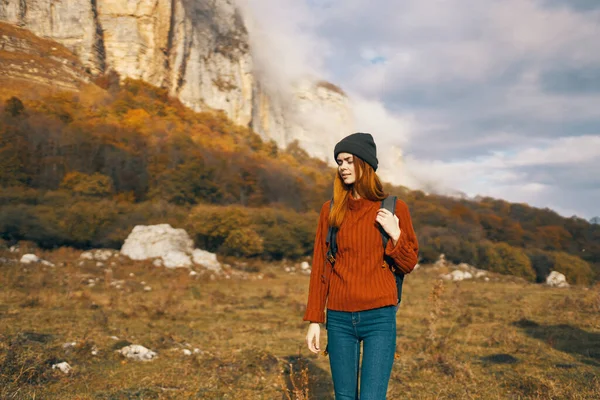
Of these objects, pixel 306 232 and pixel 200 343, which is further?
pixel 306 232

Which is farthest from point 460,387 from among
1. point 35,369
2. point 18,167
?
point 18,167

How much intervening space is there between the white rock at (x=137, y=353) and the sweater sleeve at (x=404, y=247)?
4559mm

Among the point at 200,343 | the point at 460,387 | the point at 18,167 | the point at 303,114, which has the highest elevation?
the point at 303,114

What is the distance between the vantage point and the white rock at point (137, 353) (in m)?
5.32

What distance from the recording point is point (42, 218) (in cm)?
2020

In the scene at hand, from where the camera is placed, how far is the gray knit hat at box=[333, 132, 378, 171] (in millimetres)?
2074

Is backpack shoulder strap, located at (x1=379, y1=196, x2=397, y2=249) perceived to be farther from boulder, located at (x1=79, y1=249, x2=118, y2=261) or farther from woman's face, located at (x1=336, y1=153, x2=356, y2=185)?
boulder, located at (x1=79, y1=249, x2=118, y2=261)

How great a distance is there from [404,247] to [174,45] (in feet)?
212

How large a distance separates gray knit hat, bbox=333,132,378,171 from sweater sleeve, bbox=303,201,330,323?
31 cm

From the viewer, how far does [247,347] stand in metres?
6.28

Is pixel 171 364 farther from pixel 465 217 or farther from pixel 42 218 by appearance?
pixel 465 217

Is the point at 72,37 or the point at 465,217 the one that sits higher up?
the point at 72,37

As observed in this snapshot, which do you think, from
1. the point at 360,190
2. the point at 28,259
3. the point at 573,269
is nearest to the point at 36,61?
the point at 28,259

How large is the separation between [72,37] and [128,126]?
1902 cm
